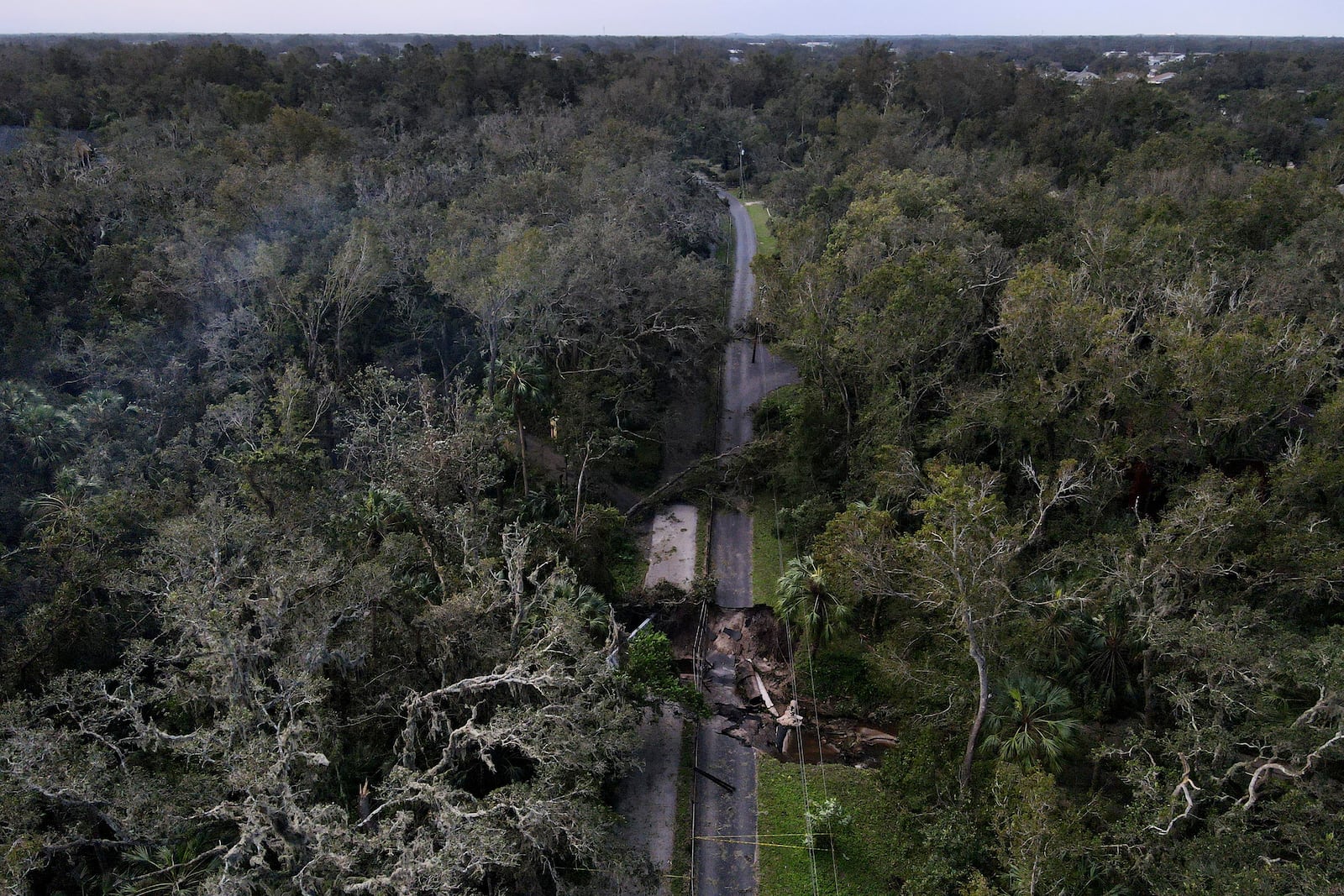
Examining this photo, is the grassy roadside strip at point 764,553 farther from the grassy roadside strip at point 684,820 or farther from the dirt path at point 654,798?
the dirt path at point 654,798

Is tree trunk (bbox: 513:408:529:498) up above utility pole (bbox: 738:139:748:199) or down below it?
below

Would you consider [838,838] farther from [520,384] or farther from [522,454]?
[520,384]

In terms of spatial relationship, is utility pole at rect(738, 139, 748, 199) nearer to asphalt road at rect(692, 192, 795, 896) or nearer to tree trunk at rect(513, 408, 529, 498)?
asphalt road at rect(692, 192, 795, 896)

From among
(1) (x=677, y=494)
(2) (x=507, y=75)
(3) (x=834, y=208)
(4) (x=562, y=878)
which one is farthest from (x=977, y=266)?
(2) (x=507, y=75)

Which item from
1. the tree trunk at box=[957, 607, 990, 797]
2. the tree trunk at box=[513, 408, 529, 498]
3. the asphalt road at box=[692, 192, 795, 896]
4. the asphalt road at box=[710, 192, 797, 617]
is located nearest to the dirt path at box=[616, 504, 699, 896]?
the asphalt road at box=[692, 192, 795, 896]

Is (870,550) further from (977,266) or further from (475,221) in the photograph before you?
(475,221)

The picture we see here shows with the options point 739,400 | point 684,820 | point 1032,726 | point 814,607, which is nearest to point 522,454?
point 814,607
